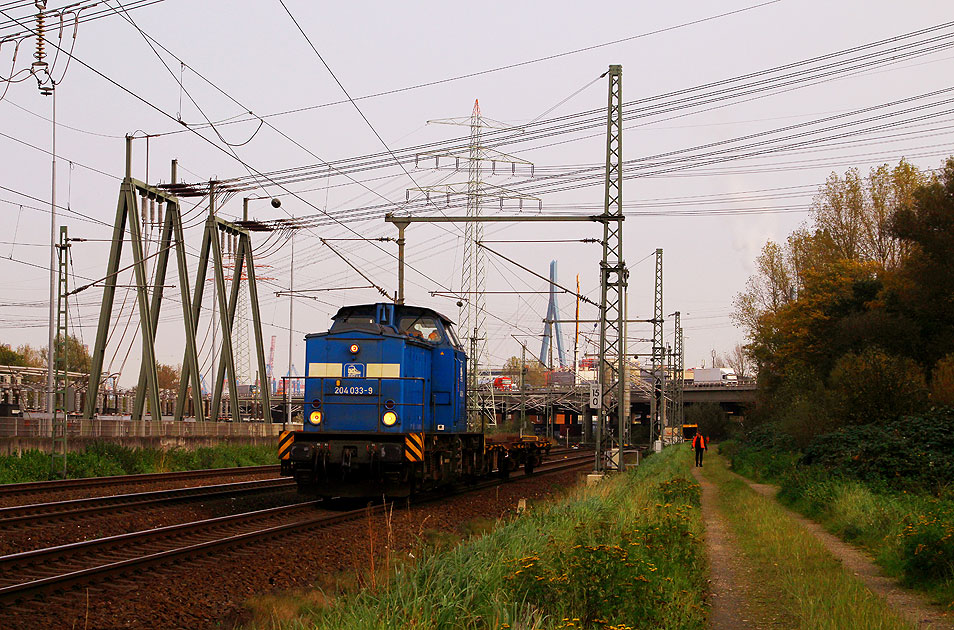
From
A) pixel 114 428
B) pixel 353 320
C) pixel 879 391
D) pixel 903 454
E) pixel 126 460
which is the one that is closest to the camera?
pixel 353 320

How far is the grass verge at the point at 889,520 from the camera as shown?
997 centimetres

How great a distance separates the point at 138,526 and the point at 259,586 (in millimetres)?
5031

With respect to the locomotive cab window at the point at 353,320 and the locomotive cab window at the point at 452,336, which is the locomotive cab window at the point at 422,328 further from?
the locomotive cab window at the point at 353,320

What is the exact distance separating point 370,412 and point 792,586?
9715mm

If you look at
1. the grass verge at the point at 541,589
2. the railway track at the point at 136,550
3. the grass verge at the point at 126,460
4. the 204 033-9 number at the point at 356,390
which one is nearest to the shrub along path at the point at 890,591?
the grass verge at the point at 541,589

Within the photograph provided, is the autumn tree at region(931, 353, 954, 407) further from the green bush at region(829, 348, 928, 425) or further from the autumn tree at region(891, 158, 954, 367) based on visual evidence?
the autumn tree at region(891, 158, 954, 367)

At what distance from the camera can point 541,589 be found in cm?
690

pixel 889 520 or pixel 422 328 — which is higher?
pixel 422 328

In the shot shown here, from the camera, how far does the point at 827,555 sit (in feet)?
39.1

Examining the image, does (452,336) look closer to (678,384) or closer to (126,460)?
(126,460)

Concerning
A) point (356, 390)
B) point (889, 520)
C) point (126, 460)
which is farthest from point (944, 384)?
point (126, 460)

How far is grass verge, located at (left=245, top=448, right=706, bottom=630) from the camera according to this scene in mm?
6290

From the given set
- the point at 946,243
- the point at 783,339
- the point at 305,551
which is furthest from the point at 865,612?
the point at 783,339

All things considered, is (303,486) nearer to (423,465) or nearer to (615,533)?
(423,465)
